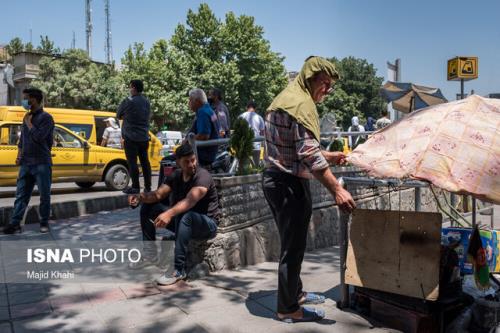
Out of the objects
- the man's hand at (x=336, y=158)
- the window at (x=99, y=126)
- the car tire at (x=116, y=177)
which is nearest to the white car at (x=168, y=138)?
the window at (x=99, y=126)

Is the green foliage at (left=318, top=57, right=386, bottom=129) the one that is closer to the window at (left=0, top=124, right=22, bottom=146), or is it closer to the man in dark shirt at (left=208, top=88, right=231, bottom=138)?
the window at (left=0, top=124, right=22, bottom=146)

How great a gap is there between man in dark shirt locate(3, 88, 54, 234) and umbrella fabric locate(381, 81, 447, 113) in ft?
30.1

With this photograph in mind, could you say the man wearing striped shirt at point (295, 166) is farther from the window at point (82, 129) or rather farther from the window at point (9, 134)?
the window at point (82, 129)

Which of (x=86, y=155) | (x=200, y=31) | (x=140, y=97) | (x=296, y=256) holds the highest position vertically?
(x=200, y=31)

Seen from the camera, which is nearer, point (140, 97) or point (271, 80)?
point (140, 97)

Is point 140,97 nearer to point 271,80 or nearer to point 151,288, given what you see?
point 151,288

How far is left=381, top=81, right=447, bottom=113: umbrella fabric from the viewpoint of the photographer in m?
12.8

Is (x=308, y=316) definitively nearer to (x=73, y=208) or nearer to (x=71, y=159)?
(x=73, y=208)

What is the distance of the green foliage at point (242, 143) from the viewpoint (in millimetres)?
5410

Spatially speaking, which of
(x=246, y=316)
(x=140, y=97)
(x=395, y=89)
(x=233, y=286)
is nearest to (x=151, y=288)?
(x=233, y=286)

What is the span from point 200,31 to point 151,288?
4284 centimetres

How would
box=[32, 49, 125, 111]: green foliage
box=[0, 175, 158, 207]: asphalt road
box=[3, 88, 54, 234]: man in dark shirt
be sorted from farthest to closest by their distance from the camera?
box=[32, 49, 125, 111]: green foliage < box=[0, 175, 158, 207]: asphalt road < box=[3, 88, 54, 234]: man in dark shirt

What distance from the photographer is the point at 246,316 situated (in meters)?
3.68

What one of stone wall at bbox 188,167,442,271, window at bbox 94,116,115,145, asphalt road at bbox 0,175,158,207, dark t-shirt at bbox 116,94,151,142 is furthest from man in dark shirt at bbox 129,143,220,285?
window at bbox 94,116,115,145
